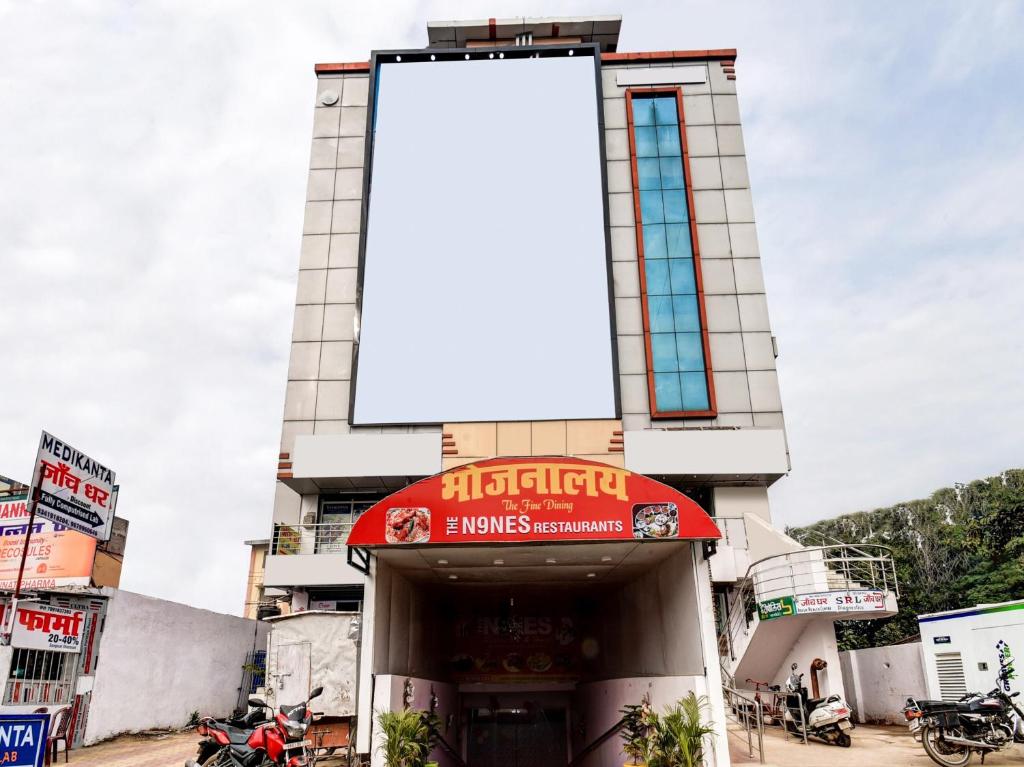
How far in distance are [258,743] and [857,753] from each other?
38.6ft

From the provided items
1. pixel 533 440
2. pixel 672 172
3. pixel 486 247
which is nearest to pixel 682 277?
pixel 672 172

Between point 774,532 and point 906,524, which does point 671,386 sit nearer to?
point 774,532

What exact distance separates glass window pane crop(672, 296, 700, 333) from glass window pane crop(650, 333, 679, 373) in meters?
0.62

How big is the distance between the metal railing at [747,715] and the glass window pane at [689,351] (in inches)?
510

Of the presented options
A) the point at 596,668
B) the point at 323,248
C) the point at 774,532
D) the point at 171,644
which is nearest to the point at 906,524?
the point at 774,532

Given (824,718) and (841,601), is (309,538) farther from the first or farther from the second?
(824,718)

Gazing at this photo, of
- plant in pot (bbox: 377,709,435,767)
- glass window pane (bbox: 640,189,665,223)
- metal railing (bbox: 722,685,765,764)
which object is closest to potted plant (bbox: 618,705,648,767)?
metal railing (bbox: 722,685,765,764)

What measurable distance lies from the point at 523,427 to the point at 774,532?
9.83 metres

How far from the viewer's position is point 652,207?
102 feet

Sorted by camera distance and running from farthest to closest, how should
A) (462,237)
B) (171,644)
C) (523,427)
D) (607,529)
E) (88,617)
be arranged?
(462,237), (523,427), (171,644), (88,617), (607,529)

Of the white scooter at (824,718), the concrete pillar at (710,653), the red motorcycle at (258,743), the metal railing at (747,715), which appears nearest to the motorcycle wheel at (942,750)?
the white scooter at (824,718)

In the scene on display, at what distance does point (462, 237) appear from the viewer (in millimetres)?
30328

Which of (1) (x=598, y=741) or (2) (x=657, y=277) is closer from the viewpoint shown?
(1) (x=598, y=741)

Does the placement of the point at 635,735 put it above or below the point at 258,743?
below
